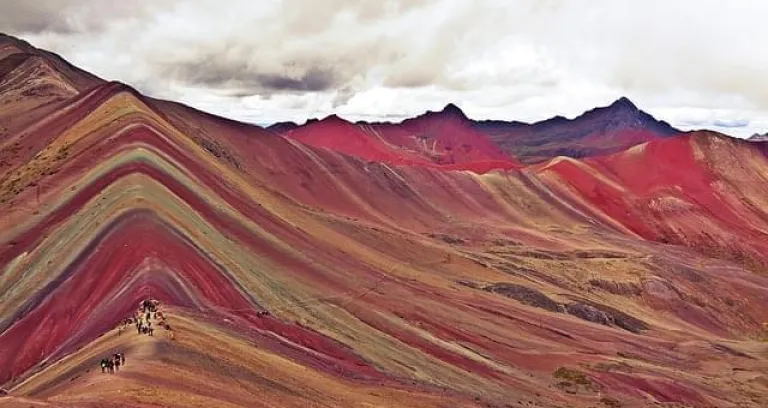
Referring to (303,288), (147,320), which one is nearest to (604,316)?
(303,288)

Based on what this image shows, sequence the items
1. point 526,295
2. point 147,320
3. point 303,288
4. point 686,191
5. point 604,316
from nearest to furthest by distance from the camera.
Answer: point 147,320, point 303,288, point 526,295, point 604,316, point 686,191

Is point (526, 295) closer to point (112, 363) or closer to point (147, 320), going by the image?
point (147, 320)

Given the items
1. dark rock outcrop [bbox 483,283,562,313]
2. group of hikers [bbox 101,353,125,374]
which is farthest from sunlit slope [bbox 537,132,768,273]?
group of hikers [bbox 101,353,125,374]

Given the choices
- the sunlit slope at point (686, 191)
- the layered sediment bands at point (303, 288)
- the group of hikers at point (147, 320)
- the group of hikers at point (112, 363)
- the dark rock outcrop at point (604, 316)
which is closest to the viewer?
the group of hikers at point (112, 363)

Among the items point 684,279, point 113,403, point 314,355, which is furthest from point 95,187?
point 684,279

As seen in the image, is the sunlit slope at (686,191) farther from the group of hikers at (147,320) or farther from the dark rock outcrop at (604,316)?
the group of hikers at (147,320)

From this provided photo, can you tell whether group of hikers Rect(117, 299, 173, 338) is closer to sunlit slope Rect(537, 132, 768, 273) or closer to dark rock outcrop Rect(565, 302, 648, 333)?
dark rock outcrop Rect(565, 302, 648, 333)

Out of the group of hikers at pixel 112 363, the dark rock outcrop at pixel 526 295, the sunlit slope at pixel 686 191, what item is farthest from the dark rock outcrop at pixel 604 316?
the sunlit slope at pixel 686 191
